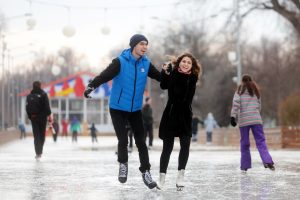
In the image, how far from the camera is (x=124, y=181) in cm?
894

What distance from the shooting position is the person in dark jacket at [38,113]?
15.3 m

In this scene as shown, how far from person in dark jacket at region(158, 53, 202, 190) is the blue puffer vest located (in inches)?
11.3

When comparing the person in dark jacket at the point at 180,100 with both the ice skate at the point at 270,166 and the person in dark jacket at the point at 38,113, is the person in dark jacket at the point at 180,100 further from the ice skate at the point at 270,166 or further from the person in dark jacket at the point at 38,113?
the person in dark jacket at the point at 38,113

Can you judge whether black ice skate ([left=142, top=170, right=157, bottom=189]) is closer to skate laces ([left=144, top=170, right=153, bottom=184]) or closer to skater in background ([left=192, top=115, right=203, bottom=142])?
skate laces ([left=144, top=170, right=153, bottom=184])

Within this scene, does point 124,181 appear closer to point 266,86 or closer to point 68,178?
Result: point 68,178

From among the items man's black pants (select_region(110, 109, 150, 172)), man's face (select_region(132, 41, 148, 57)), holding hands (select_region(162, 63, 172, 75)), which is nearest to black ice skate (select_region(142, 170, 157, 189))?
man's black pants (select_region(110, 109, 150, 172))

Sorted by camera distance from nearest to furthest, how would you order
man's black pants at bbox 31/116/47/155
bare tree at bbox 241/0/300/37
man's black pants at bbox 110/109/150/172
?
1. man's black pants at bbox 110/109/150/172
2. man's black pants at bbox 31/116/47/155
3. bare tree at bbox 241/0/300/37

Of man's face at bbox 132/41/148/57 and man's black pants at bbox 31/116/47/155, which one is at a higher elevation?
man's face at bbox 132/41/148/57

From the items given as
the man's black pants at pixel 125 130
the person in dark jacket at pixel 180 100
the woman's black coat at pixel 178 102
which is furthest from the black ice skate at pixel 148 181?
the woman's black coat at pixel 178 102

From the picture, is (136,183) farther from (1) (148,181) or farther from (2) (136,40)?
(2) (136,40)

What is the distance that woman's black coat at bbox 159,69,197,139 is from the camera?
8820mm

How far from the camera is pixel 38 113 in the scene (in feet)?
50.4

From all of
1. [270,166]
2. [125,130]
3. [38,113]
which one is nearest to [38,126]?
[38,113]

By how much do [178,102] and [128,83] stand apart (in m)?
0.64
